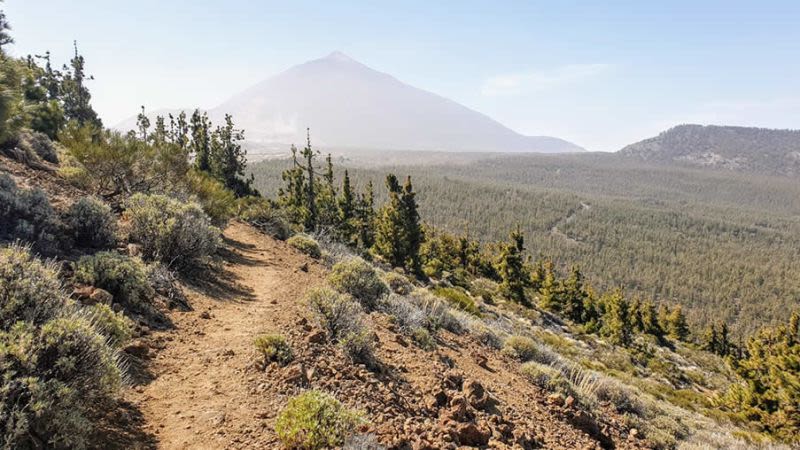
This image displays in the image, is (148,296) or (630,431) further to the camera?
(630,431)

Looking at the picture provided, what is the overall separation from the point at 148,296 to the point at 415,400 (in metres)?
4.78

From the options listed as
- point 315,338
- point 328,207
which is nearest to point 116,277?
point 315,338

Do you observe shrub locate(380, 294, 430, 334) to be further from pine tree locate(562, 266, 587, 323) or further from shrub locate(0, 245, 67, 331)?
pine tree locate(562, 266, 587, 323)

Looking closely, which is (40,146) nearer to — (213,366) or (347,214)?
(213,366)

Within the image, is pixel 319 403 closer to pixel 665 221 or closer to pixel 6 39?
pixel 6 39

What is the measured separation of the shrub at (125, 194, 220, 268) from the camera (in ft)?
29.8

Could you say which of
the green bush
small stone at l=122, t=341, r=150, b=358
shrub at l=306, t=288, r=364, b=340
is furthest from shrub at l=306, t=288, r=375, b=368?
the green bush

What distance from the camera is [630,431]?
8617mm

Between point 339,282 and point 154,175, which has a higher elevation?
point 154,175

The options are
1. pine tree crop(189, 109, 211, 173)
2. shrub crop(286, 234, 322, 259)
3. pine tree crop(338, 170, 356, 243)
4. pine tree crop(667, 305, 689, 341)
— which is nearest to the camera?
shrub crop(286, 234, 322, 259)

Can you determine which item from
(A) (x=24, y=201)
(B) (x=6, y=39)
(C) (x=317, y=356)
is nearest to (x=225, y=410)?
(C) (x=317, y=356)

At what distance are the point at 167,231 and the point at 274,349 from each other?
16.5 feet

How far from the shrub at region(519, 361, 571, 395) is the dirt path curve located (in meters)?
5.47

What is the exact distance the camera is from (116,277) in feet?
22.0
